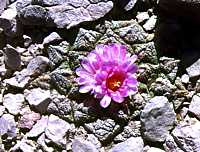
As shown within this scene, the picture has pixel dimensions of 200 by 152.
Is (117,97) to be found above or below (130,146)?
above

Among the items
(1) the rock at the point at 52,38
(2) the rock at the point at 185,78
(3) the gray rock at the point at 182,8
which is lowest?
(2) the rock at the point at 185,78

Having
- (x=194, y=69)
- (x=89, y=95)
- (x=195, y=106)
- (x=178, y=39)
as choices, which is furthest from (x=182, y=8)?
(x=89, y=95)

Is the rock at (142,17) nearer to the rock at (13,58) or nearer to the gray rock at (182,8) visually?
the gray rock at (182,8)

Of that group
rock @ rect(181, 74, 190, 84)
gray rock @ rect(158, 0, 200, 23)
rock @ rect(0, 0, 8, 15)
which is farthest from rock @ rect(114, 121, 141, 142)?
rock @ rect(0, 0, 8, 15)

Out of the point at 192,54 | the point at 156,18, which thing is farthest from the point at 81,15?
the point at 192,54

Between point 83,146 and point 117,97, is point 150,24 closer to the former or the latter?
point 117,97

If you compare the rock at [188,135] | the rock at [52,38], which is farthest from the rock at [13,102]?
Answer: the rock at [188,135]

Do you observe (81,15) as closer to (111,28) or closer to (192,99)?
(111,28)
